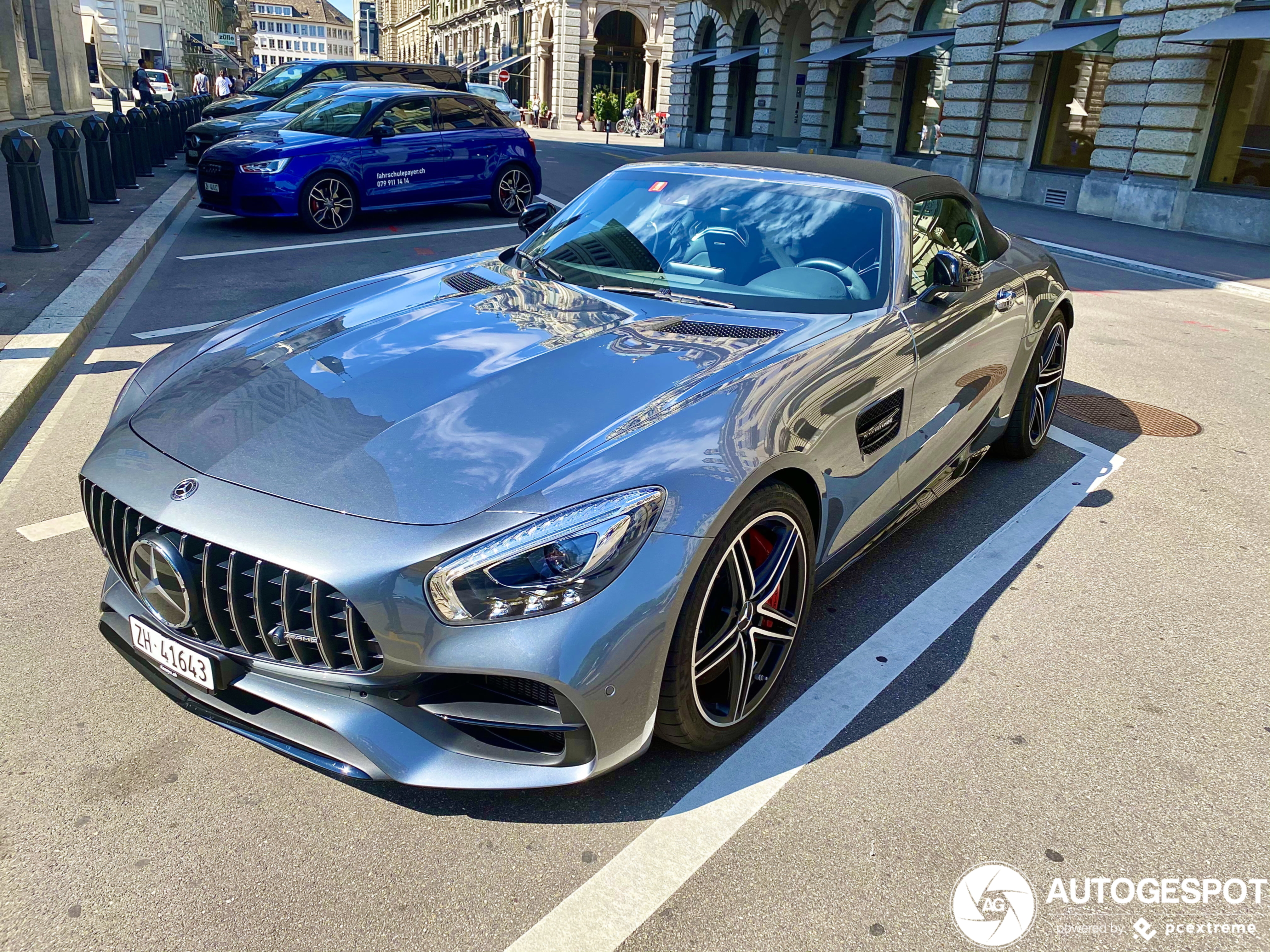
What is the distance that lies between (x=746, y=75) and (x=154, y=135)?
88.5 ft

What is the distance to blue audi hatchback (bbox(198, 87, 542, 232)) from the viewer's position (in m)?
11.6

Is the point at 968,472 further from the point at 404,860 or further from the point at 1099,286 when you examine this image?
the point at 1099,286

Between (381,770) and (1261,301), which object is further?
(1261,301)

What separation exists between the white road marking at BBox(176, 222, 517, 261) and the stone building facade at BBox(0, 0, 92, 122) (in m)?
17.6

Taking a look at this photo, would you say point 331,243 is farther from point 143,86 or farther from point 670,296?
point 143,86

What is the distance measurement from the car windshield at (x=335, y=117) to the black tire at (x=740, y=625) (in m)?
11.0

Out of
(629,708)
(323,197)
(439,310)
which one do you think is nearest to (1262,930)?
(629,708)

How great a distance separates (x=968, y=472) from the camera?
15.0 ft

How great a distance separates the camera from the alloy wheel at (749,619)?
2.62m

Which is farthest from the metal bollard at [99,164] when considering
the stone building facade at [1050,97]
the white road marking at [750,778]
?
the stone building facade at [1050,97]

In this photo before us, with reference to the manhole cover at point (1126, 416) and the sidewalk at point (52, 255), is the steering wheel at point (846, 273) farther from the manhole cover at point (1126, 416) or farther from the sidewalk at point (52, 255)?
the sidewalk at point (52, 255)

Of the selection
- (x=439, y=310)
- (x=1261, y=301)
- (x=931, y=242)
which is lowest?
(x=1261, y=301)

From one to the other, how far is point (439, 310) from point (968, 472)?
2508mm

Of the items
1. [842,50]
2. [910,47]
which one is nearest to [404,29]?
[842,50]
